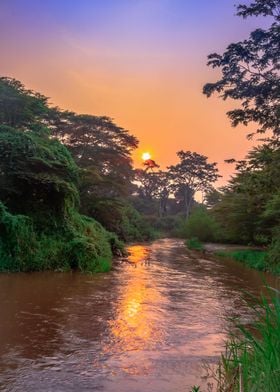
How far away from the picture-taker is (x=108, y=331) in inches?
328

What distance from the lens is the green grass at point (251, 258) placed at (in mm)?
21808

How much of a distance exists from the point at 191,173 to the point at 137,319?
189ft

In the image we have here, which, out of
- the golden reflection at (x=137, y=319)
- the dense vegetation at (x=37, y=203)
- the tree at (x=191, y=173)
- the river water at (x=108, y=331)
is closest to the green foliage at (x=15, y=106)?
the dense vegetation at (x=37, y=203)

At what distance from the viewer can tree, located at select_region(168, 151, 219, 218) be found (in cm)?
6519

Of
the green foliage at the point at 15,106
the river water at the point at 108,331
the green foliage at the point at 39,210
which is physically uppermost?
the green foliage at the point at 15,106

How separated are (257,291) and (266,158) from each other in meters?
4.26

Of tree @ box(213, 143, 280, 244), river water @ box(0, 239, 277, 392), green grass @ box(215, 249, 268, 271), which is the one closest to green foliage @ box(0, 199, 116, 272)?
river water @ box(0, 239, 277, 392)

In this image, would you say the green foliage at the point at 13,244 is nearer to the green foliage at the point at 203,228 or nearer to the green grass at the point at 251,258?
the green grass at the point at 251,258

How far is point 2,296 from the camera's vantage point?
1083cm

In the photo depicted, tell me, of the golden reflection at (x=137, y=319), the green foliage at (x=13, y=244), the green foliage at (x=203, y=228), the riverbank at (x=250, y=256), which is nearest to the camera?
the golden reflection at (x=137, y=319)

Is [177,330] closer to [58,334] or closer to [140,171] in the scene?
[58,334]

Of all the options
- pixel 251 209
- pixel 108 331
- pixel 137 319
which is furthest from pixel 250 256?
pixel 108 331

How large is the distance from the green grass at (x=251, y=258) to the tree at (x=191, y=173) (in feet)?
119

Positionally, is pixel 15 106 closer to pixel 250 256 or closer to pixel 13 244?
pixel 13 244
